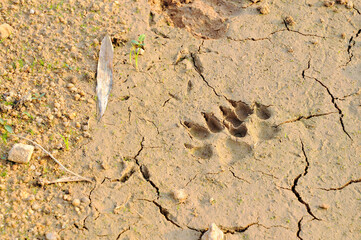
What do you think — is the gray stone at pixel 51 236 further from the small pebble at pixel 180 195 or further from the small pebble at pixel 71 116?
the small pebble at pixel 71 116

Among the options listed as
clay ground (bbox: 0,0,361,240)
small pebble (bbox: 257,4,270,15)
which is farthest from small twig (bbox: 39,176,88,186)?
small pebble (bbox: 257,4,270,15)

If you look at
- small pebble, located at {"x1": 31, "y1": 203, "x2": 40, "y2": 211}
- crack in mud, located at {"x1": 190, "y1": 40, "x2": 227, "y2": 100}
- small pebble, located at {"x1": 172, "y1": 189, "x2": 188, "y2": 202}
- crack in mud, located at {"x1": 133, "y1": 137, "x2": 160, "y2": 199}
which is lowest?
small pebble, located at {"x1": 31, "y1": 203, "x2": 40, "y2": 211}

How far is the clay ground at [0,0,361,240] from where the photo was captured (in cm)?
290

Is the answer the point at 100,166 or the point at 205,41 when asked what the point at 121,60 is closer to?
the point at 205,41

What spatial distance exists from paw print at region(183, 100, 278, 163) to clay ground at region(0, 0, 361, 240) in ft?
0.04

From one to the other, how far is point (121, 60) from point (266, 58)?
131cm

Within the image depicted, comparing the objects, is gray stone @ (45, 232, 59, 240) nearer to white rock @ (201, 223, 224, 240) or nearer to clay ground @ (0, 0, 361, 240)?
clay ground @ (0, 0, 361, 240)

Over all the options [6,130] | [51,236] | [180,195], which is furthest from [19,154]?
[180,195]

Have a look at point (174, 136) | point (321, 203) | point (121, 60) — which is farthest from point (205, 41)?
point (321, 203)

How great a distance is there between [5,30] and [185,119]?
5.77ft

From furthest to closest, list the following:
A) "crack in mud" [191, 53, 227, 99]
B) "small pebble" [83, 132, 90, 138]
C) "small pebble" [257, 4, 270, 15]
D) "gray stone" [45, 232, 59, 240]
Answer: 1. "small pebble" [257, 4, 270, 15]
2. "crack in mud" [191, 53, 227, 99]
3. "small pebble" [83, 132, 90, 138]
4. "gray stone" [45, 232, 59, 240]

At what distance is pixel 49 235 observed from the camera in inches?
108

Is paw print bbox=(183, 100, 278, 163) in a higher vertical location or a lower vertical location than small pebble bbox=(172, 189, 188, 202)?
higher

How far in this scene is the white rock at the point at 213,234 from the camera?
274 centimetres
